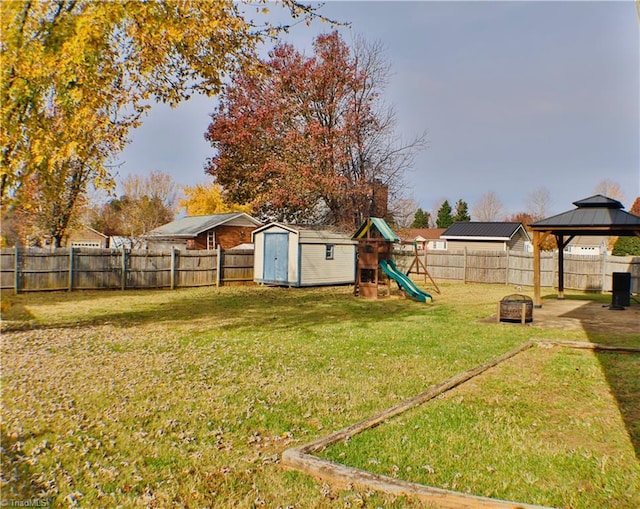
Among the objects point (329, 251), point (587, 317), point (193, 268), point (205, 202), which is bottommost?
A: point (587, 317)

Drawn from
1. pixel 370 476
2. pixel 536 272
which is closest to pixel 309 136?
pixel 536 272

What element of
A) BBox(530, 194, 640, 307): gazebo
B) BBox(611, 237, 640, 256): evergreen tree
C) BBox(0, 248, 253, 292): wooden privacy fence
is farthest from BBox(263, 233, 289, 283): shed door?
BBox(611, 237, 640, 256): evergreen tree

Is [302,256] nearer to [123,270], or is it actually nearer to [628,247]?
[123,270]

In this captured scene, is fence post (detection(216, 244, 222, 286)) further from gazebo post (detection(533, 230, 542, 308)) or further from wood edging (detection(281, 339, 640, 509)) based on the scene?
wood edging (detection(281, 339, 640, 509))

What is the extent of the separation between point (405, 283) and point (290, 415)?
13594 mm

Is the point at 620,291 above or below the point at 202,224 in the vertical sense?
below

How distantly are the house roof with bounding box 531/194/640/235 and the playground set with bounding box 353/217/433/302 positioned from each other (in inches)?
213

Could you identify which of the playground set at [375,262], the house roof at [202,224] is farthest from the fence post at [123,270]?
the house roof at [202,224]

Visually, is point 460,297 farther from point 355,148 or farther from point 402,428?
point 402,428

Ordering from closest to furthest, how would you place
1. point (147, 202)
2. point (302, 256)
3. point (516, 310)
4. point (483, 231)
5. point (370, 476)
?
point (370, 476) < point (516, 310) < point (302, 256) < point (483, 231) < point (147, 202)

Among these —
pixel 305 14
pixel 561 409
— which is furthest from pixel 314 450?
pixel 305 14

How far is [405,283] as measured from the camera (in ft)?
60.0

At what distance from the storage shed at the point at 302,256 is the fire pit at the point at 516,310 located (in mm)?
11979

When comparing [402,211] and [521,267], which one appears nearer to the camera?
[521,267]
